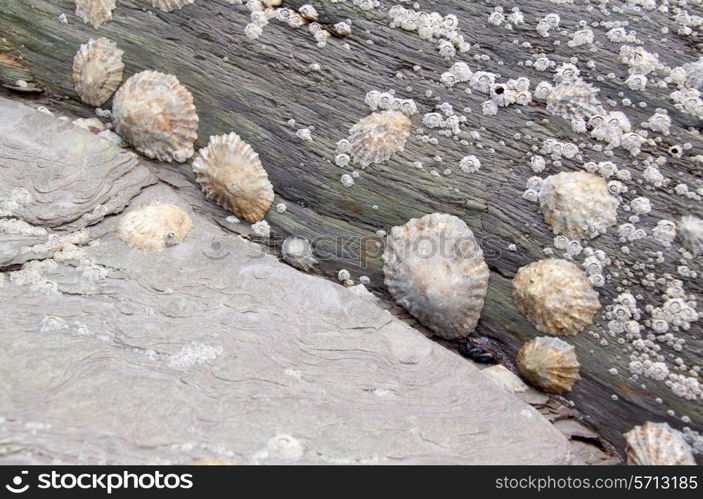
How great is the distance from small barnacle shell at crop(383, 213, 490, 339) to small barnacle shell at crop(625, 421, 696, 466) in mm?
958

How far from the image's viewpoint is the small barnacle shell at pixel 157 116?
12.4 feet

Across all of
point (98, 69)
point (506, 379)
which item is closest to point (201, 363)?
point (506, 379)

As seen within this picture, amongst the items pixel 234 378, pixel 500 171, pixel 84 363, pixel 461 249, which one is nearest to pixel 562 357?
pixel 461 249

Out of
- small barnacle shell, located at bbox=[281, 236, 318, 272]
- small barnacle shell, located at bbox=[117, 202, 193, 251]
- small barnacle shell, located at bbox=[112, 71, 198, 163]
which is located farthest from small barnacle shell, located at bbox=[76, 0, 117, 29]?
small barnacle shell, located at bbox=[281, 236, 318, 272]

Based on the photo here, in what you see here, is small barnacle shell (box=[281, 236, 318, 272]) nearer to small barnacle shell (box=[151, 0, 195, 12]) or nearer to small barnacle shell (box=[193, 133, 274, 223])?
A: small barnacle shell (box=[193, 133, 274, 223])

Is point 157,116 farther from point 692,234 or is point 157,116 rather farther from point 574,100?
point 692,234

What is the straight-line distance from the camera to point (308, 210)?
3.76 metres

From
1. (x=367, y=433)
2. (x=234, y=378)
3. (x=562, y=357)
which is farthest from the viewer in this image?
(x=562, y=357)

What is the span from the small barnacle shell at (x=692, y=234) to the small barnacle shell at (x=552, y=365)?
2.48 feet

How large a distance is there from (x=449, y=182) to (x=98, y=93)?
88.2 inches

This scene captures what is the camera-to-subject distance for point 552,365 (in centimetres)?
325

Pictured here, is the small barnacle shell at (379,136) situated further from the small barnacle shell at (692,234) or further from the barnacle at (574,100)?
the small barnacle shell at (692,234)

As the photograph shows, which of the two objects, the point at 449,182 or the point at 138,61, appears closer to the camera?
the point at 449,182

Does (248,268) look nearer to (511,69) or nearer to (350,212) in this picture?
(350,212)
